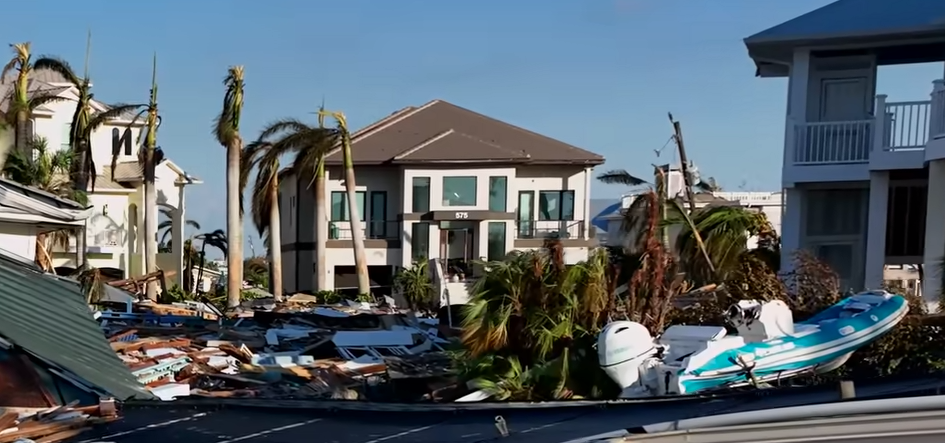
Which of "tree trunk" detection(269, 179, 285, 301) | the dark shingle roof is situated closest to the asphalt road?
the dark shingle roof

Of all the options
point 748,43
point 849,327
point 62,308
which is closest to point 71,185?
point 748,43

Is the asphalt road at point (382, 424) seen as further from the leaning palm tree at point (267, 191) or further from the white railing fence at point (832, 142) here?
the leaning palm tree at point (267, 191)

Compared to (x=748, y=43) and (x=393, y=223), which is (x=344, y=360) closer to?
(x=748, y=43)

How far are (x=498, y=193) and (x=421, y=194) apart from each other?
341cm

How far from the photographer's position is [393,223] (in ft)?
138

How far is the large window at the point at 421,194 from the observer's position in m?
41.1

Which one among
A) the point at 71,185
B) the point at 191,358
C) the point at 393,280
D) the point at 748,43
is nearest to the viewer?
the point at 191,358

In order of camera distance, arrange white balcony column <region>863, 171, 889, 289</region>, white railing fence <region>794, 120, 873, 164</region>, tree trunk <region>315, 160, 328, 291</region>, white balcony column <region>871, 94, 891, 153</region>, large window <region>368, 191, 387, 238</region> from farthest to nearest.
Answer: large window <region>368, 191, 387, 238</region>, tree trunk <region>315, 160, 328, 291</region>, white railing fence <region>794, 120, 873, 164</region>, white balcony column <region>863, 171, 889, 289</region>, white balcony column <region>871, 94, 891, 153</region>

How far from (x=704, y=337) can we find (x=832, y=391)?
317cm

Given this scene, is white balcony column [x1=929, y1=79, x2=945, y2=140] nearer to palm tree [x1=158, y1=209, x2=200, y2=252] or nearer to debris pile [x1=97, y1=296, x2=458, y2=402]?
debris pile [x1=97, y1=296, x2=458, y2=402]

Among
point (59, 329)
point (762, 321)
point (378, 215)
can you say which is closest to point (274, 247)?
point (378, 215)

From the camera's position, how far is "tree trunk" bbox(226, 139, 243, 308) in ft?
106

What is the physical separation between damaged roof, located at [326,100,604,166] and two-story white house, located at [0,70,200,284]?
8136 millimetres

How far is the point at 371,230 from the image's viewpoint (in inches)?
1661
